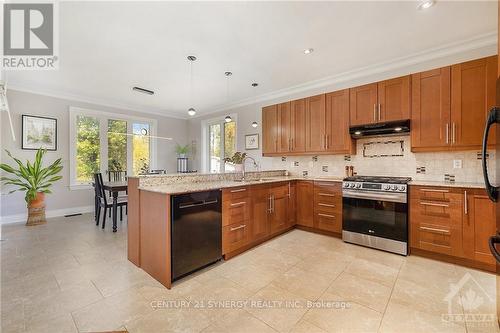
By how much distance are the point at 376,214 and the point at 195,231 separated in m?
2.40

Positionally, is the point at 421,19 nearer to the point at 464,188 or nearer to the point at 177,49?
the point at 464,188

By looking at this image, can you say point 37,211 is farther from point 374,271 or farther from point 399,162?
point 399,162

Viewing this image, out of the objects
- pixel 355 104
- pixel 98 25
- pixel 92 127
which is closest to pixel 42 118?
pixel 92 127

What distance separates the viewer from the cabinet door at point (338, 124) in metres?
3.49

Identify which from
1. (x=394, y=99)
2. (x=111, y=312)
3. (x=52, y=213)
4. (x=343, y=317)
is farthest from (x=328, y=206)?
(x=52, y=213)

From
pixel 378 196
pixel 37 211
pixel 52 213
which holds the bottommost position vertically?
pixel 52 213

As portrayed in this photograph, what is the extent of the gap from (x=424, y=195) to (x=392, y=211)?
40 cm

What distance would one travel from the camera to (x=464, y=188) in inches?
94.2

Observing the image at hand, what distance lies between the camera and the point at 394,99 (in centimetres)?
308

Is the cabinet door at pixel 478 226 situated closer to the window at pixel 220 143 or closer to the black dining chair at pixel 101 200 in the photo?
the window at pixel 220 143

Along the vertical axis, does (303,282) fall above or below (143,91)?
below

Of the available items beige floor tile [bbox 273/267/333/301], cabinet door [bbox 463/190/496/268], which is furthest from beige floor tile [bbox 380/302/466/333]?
cabinet door [bbox 463/190/496/268]

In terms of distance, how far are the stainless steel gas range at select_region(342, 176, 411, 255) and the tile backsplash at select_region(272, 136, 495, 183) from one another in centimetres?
40

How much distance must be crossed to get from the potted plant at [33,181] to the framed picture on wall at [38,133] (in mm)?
257
